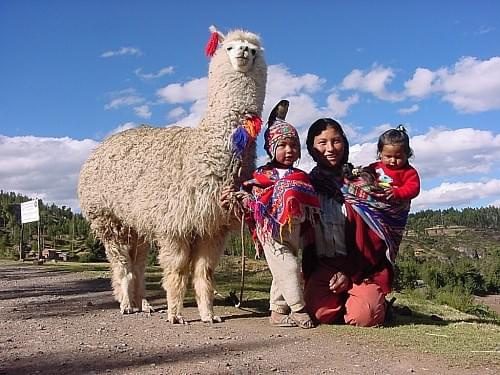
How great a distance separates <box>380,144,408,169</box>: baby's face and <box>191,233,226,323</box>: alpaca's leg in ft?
5.37

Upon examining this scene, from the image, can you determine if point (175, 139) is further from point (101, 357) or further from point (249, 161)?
point (101, 357)

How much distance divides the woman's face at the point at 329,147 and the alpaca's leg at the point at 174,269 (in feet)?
4.79

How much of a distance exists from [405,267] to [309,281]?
32.6 ft

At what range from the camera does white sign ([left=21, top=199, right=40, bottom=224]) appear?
1912cm

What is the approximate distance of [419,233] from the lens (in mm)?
57375

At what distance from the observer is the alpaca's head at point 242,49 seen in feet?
17.3

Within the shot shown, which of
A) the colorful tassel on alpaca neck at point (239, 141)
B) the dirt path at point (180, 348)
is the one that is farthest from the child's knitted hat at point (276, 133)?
the dirt path at point (180, 348)

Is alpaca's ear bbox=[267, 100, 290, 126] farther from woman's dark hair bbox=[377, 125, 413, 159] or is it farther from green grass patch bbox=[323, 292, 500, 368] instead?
green grass patch bbox=[323, 292, 500, 368]

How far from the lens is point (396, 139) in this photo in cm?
500

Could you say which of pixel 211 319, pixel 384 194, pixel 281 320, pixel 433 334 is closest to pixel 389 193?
pixel 384 194

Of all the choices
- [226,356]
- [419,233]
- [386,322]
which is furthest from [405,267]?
[419,233]

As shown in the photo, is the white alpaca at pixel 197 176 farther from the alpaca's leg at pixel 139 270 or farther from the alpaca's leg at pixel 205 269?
the alpaca's leg at pixel 139 270

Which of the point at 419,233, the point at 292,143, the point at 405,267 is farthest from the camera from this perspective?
the point at 419,233

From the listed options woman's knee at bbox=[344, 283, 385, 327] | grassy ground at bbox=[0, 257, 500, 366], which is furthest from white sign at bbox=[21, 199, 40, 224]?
woman's knee at bbox=[344, 283, 385, 327]
